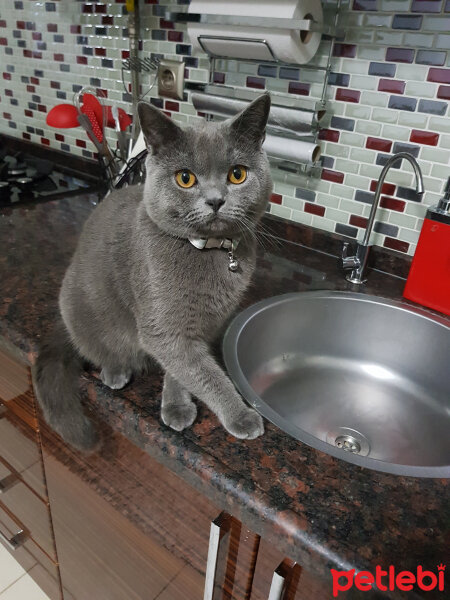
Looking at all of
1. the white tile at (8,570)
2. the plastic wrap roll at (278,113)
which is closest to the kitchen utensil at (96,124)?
the plastic wrap roll at (278,113)

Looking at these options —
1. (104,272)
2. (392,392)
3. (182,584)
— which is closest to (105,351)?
(104,272)

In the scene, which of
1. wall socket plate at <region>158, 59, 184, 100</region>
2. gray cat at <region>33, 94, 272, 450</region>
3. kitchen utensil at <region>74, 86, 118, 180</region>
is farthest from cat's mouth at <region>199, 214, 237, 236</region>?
wall socket plate at <region>158, 59, 184, 100</region>

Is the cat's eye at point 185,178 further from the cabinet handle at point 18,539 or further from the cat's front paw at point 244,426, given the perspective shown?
the cabinet handle at point 18,539

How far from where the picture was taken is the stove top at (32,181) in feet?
5.23

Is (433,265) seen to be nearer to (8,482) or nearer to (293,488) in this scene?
(293,488)

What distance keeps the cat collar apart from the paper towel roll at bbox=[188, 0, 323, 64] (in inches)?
23.2

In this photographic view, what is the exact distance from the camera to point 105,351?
2.81 ft

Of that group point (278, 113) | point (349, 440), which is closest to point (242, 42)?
Answer: point (278, 113)

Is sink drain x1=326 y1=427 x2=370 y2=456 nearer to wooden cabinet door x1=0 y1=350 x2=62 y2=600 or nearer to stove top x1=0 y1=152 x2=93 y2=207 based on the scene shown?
wooden cabinet door x1=0 y1=350 x2=62 y2=600

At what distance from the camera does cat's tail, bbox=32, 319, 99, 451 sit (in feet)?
2.51

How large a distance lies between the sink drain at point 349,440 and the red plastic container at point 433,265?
1.23 ft

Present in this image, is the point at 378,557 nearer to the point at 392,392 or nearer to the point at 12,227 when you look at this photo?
the point at 392,392

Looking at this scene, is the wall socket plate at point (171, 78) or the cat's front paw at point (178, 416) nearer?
the cat's front paw at point (178, 416)

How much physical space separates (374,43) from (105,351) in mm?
968
